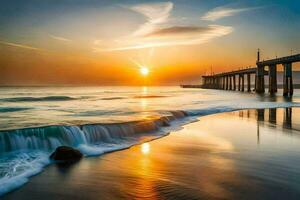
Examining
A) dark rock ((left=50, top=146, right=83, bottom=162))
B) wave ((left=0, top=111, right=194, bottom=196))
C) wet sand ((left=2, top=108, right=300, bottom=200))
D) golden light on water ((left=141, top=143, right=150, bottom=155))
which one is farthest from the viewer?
golden light on water ((left=141, top=143, right=150, bottom=155))

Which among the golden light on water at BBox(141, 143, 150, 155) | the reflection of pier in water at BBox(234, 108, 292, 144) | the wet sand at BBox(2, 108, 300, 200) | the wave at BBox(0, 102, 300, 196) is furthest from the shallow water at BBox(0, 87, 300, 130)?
the wet sand at BBox(2, 108, 300, 200)

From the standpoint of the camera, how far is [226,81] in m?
155

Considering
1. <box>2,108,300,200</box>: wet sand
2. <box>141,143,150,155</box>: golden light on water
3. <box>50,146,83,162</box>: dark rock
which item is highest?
<box>50,146,83,162</box>: dark rock

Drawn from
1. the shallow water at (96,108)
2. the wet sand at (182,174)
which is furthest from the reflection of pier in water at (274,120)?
the shallow water at (96,108)

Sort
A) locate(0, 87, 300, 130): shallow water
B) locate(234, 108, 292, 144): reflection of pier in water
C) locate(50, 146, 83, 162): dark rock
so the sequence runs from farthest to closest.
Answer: locate(0, 87, 300, 130): shallow water, locate(234, 108, 292, 144): reflection of pier in water, locate(50, 146, 83, 162): dark rock

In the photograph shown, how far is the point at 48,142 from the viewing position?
12.6 metres

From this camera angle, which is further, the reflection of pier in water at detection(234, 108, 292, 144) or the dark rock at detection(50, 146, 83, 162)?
the reflection of pier in water at detection(234, 108, 292, 144)

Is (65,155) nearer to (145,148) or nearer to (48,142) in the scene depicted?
(48,142)

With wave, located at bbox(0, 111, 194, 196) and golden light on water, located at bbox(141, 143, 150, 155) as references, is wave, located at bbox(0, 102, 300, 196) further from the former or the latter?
golden light on water, located at bbox(141, 143, 150, 155)

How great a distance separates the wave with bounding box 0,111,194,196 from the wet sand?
1.91 ft

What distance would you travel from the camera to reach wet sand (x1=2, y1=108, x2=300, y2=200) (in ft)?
22.7

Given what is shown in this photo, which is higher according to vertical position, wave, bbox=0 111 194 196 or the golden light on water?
wave, bbox=0 111 194 196

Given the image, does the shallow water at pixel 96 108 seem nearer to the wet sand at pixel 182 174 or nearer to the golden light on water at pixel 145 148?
A: the golden light on water at pixel 145 148

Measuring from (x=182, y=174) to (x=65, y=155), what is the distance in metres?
4.30
